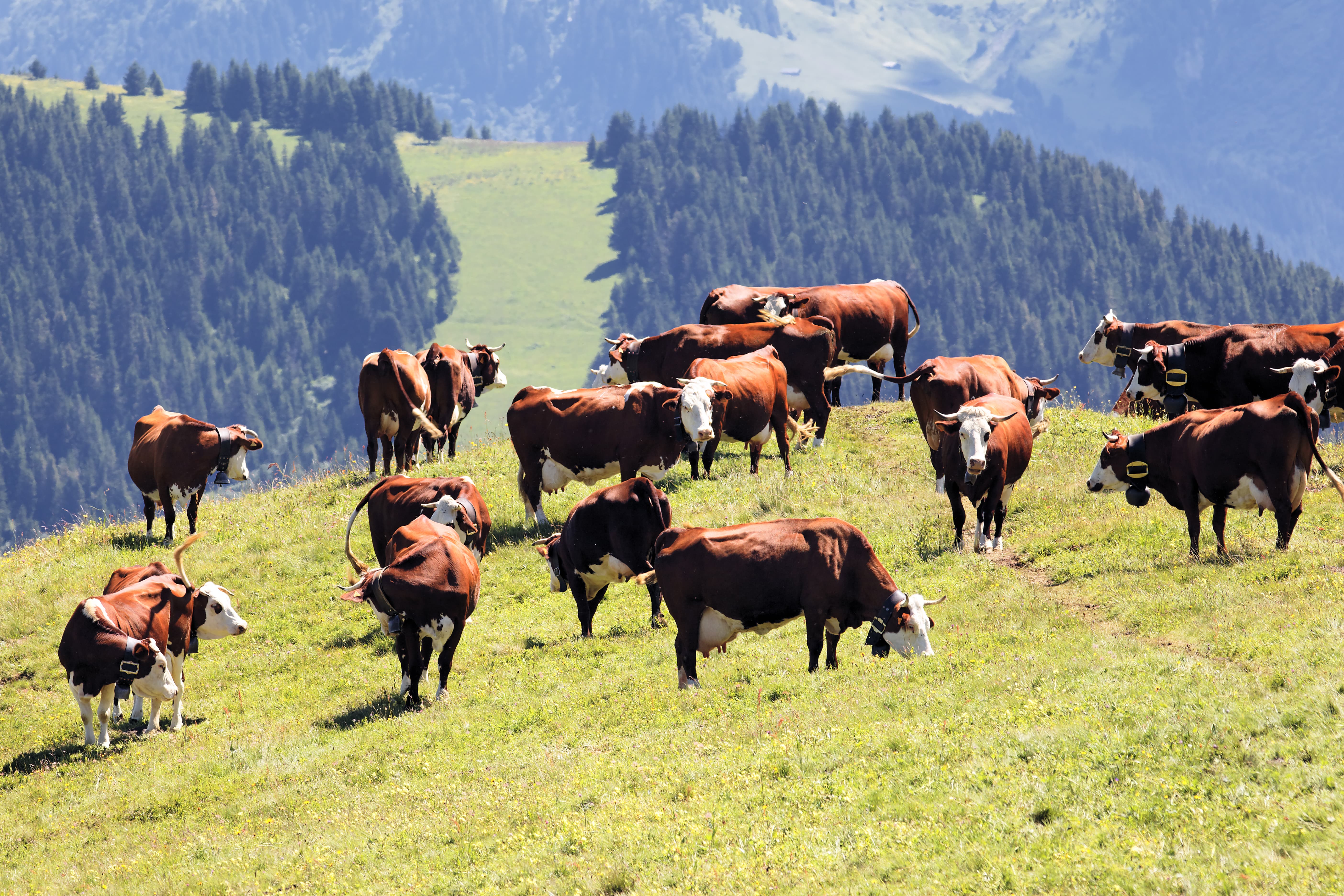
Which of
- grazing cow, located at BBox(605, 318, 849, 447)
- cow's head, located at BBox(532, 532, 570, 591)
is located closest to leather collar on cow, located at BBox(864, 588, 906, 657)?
cow's head, located at BBox(532, 532, 570, 591)

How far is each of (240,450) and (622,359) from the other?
8.00 metres

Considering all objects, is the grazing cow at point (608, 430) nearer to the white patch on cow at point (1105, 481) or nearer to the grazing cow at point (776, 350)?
the grazing cow at point (776, 350)

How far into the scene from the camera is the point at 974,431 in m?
19.4

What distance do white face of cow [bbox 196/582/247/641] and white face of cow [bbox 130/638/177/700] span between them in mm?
1685

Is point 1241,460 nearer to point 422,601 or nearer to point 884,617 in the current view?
point 884,617

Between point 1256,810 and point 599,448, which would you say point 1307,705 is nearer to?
point 1256,810

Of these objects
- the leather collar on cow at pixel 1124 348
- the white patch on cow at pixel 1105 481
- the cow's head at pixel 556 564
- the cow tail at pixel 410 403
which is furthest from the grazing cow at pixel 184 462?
the leather collar on cow at pixel 1124 348

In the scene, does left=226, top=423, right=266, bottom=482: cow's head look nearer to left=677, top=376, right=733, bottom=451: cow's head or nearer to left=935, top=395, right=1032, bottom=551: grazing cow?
left=677, top=376, right=733, bottom=451: cow's head

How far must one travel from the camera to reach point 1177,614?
15492 mm

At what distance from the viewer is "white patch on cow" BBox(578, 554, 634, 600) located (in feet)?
59.5

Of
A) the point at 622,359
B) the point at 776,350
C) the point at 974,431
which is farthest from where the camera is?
the point at 622,359

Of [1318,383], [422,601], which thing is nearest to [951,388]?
[1318,383]

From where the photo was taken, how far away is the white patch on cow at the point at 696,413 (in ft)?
72.7

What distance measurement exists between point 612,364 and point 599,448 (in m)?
7.15
